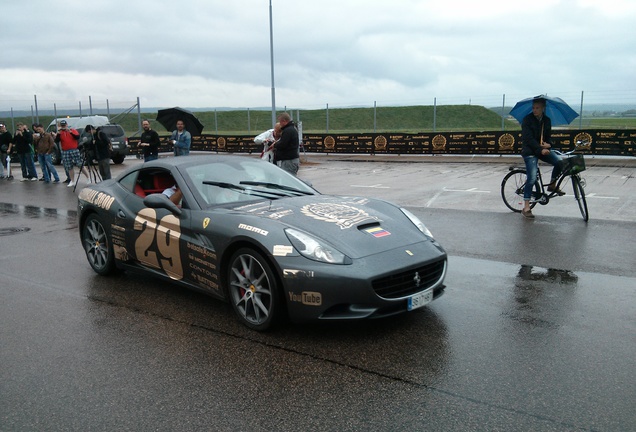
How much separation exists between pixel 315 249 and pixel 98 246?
317cm

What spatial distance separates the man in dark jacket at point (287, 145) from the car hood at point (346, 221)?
5148mm

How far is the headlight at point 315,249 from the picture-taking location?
418 cm

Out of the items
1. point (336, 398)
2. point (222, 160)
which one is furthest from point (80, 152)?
point (336, 398)

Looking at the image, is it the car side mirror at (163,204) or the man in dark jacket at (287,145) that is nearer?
the car side mirror at (163,204)

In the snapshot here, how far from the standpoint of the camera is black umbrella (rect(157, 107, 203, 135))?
51.3 ft

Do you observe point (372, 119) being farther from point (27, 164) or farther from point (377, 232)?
point (377, 232)

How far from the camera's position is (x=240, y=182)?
5.56 meters

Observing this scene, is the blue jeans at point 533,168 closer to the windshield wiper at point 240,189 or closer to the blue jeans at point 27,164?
the windshield wiper at point 240,189

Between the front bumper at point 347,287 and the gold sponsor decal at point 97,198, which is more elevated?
the gold sponsor decal at point 97,198

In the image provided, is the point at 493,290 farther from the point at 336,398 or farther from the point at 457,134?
the point at 457,134

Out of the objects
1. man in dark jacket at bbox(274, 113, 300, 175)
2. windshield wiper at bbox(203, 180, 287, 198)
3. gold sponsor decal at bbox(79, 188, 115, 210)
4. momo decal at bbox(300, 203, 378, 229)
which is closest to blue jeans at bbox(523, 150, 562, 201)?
man in dark jacket at bbox(274, 113, 300, 175)

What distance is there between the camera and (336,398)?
344 cm

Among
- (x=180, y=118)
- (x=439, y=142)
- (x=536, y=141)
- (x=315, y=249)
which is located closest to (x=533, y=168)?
(x=536, y=141)

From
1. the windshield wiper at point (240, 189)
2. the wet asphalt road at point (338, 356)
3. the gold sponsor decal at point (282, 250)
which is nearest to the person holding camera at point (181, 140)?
the wet asphalt road at point (338, 356)
